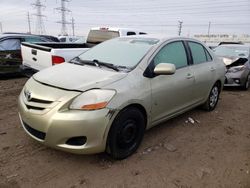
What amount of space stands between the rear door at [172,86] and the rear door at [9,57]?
5306mm

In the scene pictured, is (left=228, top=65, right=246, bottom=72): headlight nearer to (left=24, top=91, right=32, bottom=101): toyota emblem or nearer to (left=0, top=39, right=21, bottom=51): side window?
(left=24, top=91, right=32, bottom=101): toyota emblem

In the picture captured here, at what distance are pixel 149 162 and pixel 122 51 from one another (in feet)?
5.70

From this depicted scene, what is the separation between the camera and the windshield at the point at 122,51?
11.8ft

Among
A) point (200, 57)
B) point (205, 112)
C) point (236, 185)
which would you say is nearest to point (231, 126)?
point (205, 112)

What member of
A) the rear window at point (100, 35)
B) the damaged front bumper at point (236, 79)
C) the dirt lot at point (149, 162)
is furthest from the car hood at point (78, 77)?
the damaged front bumper at point (236, 79)

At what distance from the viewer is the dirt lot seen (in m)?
2.83

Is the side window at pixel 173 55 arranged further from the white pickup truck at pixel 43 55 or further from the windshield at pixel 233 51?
the windshield at pixel 233 51

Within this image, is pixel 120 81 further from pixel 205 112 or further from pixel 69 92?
pixel 205 112

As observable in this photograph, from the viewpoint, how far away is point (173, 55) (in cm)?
404

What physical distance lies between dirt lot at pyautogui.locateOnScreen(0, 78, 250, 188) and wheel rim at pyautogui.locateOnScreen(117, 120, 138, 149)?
→ 8.2 inches

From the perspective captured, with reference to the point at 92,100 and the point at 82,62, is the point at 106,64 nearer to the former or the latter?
the point at 82,62

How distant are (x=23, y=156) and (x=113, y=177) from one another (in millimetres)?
1248

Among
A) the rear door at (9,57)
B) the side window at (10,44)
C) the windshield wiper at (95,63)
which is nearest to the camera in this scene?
the windshield wiper at (95,63)

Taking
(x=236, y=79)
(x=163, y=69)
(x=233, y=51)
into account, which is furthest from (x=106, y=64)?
(x=233, y=51)
